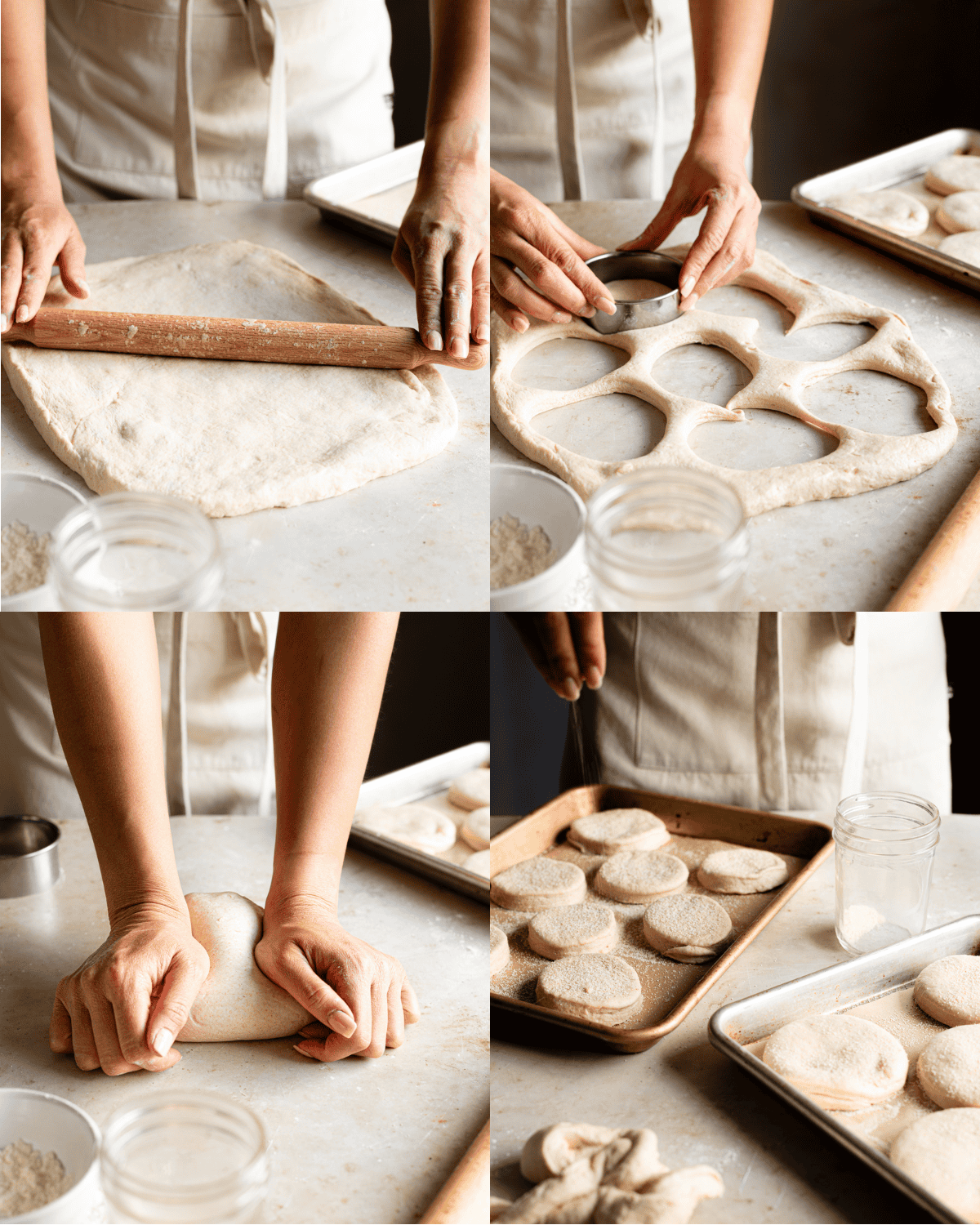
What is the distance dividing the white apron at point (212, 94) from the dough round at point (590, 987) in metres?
0.82

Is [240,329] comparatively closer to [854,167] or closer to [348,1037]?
[348,1037]

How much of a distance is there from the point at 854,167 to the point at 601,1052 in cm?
106

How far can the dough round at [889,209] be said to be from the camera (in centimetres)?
113

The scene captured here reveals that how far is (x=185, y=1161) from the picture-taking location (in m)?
0.59

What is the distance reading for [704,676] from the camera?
1.08 m

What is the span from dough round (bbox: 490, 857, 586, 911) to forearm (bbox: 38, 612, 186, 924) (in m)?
0.27

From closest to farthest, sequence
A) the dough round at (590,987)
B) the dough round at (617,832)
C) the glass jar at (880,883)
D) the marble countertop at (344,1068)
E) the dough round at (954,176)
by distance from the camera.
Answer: the marble countertop at (344,1068)
the dough round at (590,987)
the glass jar at (880,883)
the dough round at (617,832)
the dough round at (954,176)

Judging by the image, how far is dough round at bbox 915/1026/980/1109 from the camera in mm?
624

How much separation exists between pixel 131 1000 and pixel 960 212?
118cm

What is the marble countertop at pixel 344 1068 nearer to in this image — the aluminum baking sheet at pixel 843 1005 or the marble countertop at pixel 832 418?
the aluminum baking sheet at pixel 843 1005

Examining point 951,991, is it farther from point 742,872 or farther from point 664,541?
point 664,541

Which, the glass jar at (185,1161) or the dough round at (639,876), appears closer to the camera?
the glass jar at (185,1161)

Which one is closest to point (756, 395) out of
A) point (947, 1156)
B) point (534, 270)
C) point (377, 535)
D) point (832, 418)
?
point (832, 418)

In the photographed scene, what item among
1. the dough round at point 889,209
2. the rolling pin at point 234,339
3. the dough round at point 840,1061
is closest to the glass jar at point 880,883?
the dough round at point 840,1061
